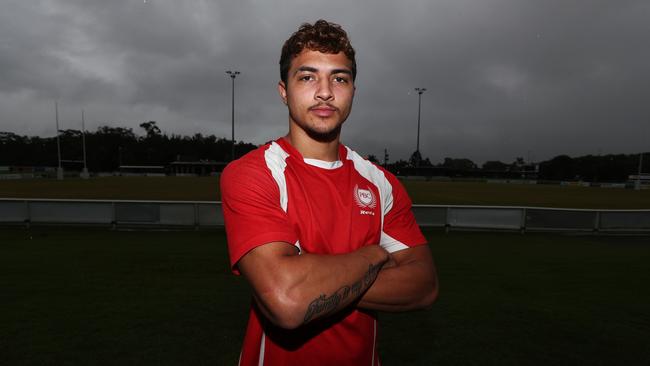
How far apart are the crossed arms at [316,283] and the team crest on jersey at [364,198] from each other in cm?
28

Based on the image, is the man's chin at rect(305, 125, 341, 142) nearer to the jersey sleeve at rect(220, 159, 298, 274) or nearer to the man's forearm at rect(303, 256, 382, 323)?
the jersey sleeve at rect(220, 159, 298, 274)

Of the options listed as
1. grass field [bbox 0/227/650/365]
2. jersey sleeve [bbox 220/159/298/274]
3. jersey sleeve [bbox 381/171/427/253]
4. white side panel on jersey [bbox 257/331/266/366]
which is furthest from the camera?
grass field [bbox 0/227/650/365]

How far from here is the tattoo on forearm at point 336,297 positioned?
1259 millimetres

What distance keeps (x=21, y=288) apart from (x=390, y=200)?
6.51 m

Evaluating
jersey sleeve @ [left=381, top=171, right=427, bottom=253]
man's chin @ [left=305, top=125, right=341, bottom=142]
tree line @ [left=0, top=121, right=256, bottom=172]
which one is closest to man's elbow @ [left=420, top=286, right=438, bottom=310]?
jersey sleeve @ [left=381, top=171, right=427, bottom=253]

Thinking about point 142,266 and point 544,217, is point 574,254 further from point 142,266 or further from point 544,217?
point 142,266

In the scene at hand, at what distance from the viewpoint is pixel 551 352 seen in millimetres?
4078

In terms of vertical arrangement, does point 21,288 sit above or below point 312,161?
below

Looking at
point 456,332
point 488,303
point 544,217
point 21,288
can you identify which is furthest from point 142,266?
point 544,217

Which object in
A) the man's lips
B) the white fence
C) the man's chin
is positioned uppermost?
the man's lips

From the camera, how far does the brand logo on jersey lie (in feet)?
5.66

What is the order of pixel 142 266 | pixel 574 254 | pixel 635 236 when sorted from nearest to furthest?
pixel 142 266 < pixel 574 254 < pixel 635 236

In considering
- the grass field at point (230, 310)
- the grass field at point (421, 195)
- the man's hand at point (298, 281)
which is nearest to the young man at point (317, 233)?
the man's hand at point (298, 281)

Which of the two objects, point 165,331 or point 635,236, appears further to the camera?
point 635,236
